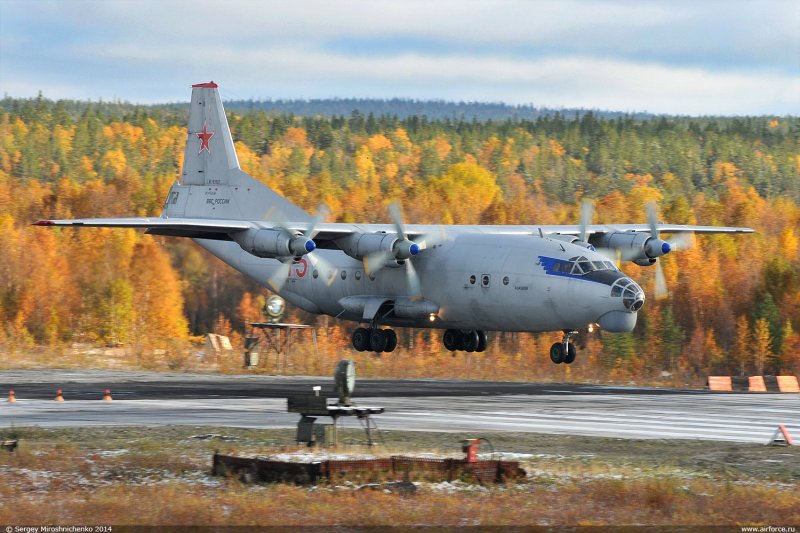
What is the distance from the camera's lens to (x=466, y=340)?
48.0m

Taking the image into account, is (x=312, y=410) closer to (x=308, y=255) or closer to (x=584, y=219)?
(x=584, y=219)

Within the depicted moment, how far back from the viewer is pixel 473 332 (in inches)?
1887

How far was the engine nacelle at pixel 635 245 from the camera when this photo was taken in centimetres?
4606

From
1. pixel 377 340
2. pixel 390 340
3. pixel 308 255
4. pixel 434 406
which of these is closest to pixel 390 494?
pixel 434 406

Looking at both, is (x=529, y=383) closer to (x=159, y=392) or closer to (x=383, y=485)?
(x=159, y=392)

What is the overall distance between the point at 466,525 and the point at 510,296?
23.3 metres

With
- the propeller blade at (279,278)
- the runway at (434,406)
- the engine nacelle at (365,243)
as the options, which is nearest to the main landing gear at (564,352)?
the runway at (434,406)

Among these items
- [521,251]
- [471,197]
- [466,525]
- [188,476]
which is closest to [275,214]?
[521,251]

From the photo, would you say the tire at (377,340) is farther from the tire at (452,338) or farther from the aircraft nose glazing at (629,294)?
the aircraft nose glazing at (629,294)

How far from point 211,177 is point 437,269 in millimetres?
14939

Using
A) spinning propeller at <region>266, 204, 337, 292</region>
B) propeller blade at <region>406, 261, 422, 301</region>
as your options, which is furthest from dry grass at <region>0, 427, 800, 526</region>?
propeller blade at <region>406, 261, 422, 301</region>

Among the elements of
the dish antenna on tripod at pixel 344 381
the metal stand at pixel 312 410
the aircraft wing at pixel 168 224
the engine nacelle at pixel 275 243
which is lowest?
the metal stand at pixel 312 410

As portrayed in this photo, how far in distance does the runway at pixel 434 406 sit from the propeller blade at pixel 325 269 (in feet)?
16.0

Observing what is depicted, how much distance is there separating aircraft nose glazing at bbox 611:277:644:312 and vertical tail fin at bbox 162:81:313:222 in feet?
60.8
